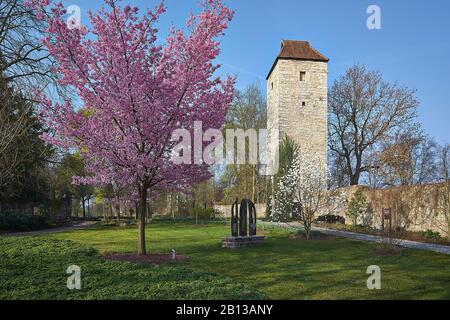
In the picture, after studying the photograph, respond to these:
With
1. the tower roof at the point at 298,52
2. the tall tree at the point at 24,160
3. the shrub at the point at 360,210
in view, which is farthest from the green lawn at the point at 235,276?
the tower roof at the point at 298,52

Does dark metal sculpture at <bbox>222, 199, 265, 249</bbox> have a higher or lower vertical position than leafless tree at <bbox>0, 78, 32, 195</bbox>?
lower

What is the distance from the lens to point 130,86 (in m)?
10.4

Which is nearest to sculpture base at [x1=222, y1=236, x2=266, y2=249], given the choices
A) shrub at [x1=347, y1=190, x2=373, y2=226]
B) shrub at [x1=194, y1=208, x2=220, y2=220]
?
shrub at [x1=347, y1=190, x2=373, y2=226]

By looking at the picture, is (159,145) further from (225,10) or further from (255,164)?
(255,164)

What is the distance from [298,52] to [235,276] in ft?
102

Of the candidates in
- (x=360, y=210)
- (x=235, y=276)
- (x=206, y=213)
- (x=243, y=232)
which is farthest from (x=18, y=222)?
(x=235, y=276)

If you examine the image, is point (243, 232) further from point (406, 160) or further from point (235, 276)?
point (406, 160)

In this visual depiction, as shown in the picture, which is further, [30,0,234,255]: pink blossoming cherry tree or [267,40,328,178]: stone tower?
[267,40,328,178]: stone tower

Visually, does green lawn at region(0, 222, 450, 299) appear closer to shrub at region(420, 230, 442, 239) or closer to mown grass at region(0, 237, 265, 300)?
mown grass at region(0, 237, 265, 300)

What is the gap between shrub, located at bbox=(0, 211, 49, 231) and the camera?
25.9 metres

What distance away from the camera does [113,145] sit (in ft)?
35.1

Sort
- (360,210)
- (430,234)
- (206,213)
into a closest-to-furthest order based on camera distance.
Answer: (430,234) < (360,210) < (206,213)

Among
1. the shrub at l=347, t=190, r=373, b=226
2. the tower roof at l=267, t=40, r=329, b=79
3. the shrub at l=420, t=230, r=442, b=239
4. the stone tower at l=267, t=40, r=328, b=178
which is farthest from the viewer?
the tower roof at l=267, t=40, r=329, b=79

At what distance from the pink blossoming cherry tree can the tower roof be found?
2603 cm
